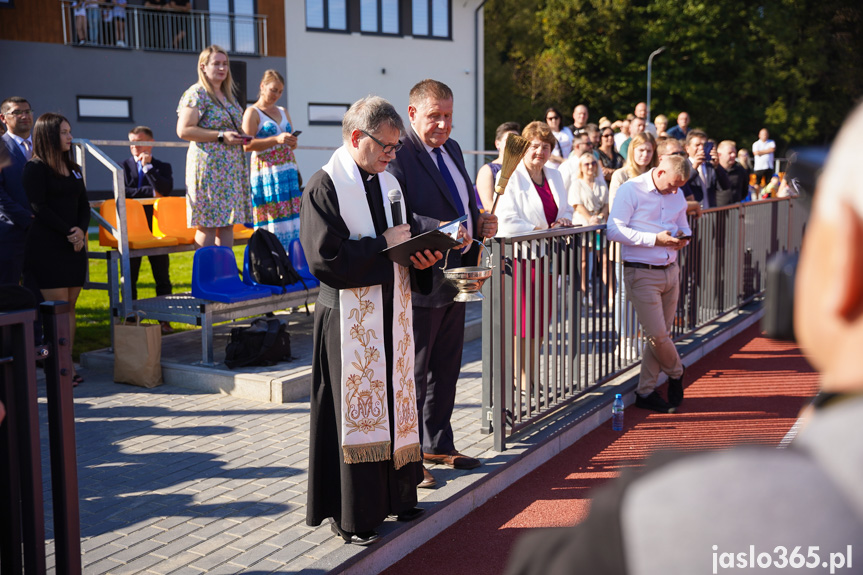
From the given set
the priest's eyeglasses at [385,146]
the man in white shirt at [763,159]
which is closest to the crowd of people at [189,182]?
the priest's eyeglasses at [385,146]

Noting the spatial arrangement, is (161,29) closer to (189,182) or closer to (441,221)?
(189,182)

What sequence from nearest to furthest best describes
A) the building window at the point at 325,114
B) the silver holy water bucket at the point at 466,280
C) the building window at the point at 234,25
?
1. the silver holy water bucket at the point at 466,280
2. the building window at the point at 234,25
3. the building window at the point at 325,114

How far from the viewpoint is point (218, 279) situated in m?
7.90

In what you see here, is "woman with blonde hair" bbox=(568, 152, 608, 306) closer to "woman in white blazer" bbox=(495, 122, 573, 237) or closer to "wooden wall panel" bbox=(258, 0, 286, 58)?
"woman in white blazer" bbox=(495, 122, 573, 237)

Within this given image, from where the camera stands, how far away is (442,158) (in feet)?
17.5

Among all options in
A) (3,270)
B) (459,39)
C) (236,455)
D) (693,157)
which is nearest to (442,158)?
(236,455)

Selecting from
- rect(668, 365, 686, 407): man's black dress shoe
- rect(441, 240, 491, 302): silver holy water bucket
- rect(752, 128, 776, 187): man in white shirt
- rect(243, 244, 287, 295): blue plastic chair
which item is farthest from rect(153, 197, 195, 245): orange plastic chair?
rect(752, 128, 776, 187): man in white shirt

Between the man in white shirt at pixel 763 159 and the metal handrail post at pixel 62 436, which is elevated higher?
the man in white shirt at pixel 763 159

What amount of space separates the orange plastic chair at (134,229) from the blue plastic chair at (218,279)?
45.3 inches

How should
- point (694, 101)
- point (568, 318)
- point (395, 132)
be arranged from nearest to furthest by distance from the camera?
point (395, 132) < point (568, 318) < point (694, 101)

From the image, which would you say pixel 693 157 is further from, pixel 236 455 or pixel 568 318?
pixel 236 455

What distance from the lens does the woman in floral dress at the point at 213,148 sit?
317 inches

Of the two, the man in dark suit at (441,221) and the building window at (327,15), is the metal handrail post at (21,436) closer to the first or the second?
the man in dark suit at (441,221)

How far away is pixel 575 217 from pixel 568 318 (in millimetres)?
3398
